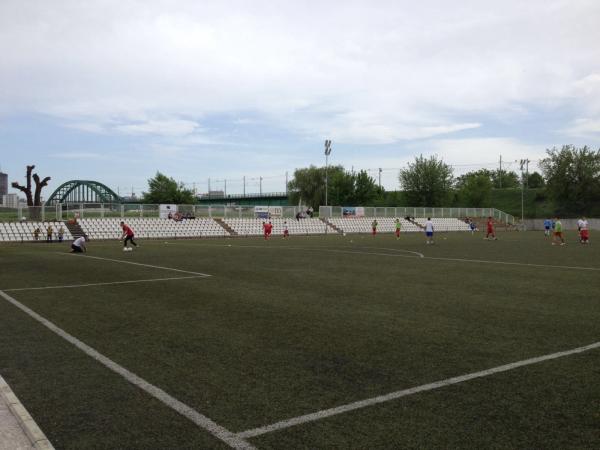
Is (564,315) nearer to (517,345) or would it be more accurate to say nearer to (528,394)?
(517,345)

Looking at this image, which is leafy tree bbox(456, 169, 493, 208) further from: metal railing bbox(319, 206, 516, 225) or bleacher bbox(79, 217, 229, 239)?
bleacher bbox(79, 217, 229, 239)

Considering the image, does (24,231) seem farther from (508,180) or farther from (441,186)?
(508,180)

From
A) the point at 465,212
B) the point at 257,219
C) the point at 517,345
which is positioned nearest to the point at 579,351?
the point at 517,345

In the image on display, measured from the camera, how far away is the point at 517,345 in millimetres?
6176

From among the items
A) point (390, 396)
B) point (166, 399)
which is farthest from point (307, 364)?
point (166, 399)

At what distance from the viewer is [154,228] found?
4328 centimetres

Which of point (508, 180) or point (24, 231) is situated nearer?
point (24, 231)

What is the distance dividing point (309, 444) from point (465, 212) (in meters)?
69.2

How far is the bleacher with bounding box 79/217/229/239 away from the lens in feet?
133

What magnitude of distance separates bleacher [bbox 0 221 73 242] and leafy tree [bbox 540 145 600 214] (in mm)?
84035

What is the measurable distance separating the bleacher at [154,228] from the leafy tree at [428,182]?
50900mm

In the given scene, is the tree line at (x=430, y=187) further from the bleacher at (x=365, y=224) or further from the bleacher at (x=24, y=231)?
the bleacher at (x=24, y=231)

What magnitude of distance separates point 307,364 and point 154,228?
4006 cm

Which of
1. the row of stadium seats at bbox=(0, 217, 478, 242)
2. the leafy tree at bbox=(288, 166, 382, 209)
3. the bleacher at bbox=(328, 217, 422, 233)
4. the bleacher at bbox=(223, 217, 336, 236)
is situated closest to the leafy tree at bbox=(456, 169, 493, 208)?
the leafy tree at bbox=(288, 166, 382, 209)
